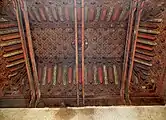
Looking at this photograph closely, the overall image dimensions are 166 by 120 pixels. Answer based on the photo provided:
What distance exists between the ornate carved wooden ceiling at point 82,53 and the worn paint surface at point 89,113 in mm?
165

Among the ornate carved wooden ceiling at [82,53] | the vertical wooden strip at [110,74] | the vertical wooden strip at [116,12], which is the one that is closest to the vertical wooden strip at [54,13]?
the ornate carved wooden ceiling at [82,53]

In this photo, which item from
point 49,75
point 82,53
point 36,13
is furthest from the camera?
point 49,75

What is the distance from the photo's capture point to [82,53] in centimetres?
196

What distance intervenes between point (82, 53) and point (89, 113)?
488 millimetres

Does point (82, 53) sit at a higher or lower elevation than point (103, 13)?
A: lower

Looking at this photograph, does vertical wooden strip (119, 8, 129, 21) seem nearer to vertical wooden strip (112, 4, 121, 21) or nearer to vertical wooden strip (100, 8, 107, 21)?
vertical wooden strip (112, 4, 121, 21)

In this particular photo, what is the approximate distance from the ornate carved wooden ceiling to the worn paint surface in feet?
0.54

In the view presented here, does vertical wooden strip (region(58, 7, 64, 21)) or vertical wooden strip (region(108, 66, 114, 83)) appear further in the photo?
vertical wooden strip (region(108, 66, 114, 83))

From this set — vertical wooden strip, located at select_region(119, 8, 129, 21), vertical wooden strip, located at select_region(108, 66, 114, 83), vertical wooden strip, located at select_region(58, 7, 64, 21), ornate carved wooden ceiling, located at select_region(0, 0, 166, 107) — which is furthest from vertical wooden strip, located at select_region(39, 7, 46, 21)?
vertical wooden strip, located at select_region(108, 66, 114, 83)

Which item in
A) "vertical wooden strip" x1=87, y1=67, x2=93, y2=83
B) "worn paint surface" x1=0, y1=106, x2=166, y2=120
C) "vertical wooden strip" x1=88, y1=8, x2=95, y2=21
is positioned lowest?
"worn paint surface" x1=0, y1=106, x2=166, y2=120

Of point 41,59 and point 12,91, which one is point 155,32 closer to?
point 41,59

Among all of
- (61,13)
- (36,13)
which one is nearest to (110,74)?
(61,13)

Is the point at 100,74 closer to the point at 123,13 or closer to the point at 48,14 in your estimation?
the point at 123,13

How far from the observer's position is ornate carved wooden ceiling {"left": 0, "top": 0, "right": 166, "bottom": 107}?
1.81 metres
